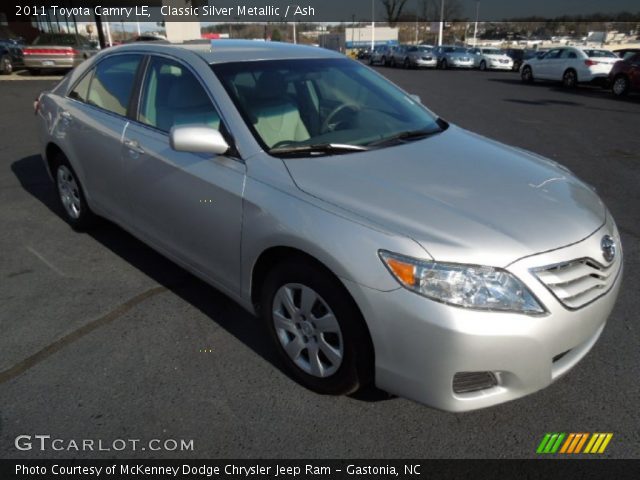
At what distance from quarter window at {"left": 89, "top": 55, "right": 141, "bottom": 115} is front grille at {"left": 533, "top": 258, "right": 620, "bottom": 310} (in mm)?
2939

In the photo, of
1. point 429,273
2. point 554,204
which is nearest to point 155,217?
point 429,273

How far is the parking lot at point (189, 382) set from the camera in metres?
2.26

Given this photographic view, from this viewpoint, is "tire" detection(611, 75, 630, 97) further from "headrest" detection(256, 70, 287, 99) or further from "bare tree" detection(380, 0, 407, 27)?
"bare tree" detection(380, 0, 407, 27)

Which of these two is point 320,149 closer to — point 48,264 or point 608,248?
point 608,248

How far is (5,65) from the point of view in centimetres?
1922

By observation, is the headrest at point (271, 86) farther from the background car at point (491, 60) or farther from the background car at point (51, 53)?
the background car at point (491, 60)

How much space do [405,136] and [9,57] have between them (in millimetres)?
21671

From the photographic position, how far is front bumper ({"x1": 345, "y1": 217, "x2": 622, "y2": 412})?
75.7 inches

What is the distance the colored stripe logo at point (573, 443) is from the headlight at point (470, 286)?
689mm

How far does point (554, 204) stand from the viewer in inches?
94.0

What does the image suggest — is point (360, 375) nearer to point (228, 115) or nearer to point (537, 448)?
point (537, 448)

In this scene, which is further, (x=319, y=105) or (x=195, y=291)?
(x=195, y=291)

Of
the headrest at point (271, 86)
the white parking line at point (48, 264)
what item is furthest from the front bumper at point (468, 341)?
the white parking line at point (48, 264)

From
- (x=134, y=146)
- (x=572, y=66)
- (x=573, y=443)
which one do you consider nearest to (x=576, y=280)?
(x=573, y=443)
